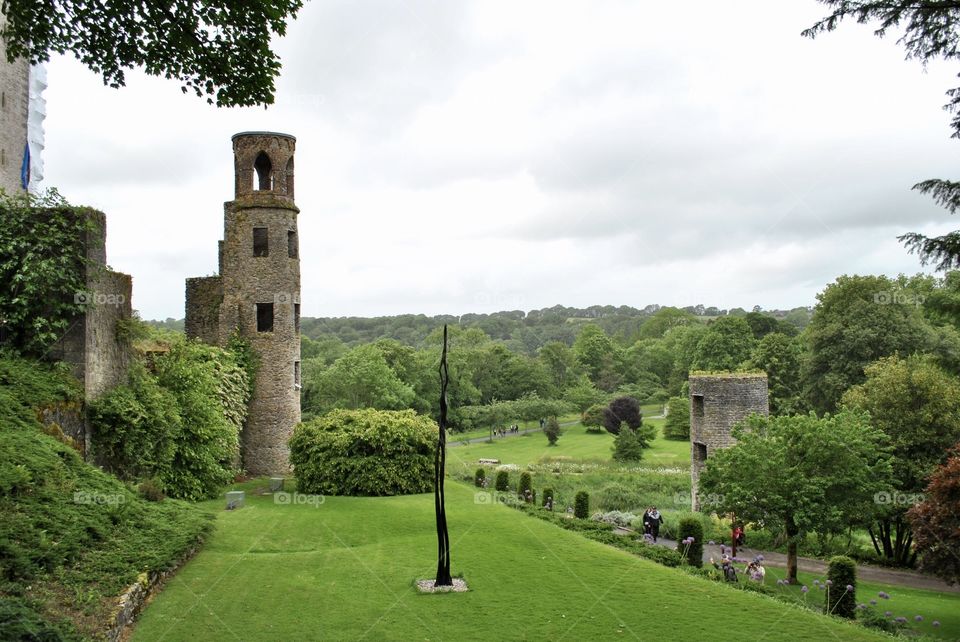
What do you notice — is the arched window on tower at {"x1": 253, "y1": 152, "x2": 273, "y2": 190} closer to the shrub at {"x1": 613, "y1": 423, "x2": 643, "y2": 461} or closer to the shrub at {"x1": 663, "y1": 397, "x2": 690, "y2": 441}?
the shrub at {"x1": 613, "y1": 423, "x2": 643, "y2": 461}

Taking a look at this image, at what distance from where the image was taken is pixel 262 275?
25.8 meters

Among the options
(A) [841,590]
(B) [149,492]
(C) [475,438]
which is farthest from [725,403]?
(C) [475,438]

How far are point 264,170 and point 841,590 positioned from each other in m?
23.8

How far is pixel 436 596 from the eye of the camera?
473 inches

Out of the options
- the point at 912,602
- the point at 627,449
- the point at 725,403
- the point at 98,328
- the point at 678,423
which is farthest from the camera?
the point at 678,423

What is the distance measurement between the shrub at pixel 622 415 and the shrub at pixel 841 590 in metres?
37.7

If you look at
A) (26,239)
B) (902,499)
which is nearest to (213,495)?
(26,239)

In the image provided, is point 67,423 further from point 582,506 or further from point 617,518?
point 617,518

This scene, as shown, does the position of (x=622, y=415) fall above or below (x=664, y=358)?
below

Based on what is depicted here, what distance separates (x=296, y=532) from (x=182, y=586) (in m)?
5.08

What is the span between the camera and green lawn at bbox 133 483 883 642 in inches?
410

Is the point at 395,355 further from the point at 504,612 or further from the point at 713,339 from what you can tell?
the point at 504,612

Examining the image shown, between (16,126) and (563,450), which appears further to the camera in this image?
(563,450)

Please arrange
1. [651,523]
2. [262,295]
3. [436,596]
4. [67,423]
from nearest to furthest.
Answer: [436,596] < [67,423] < [651,523] < [262,295]
